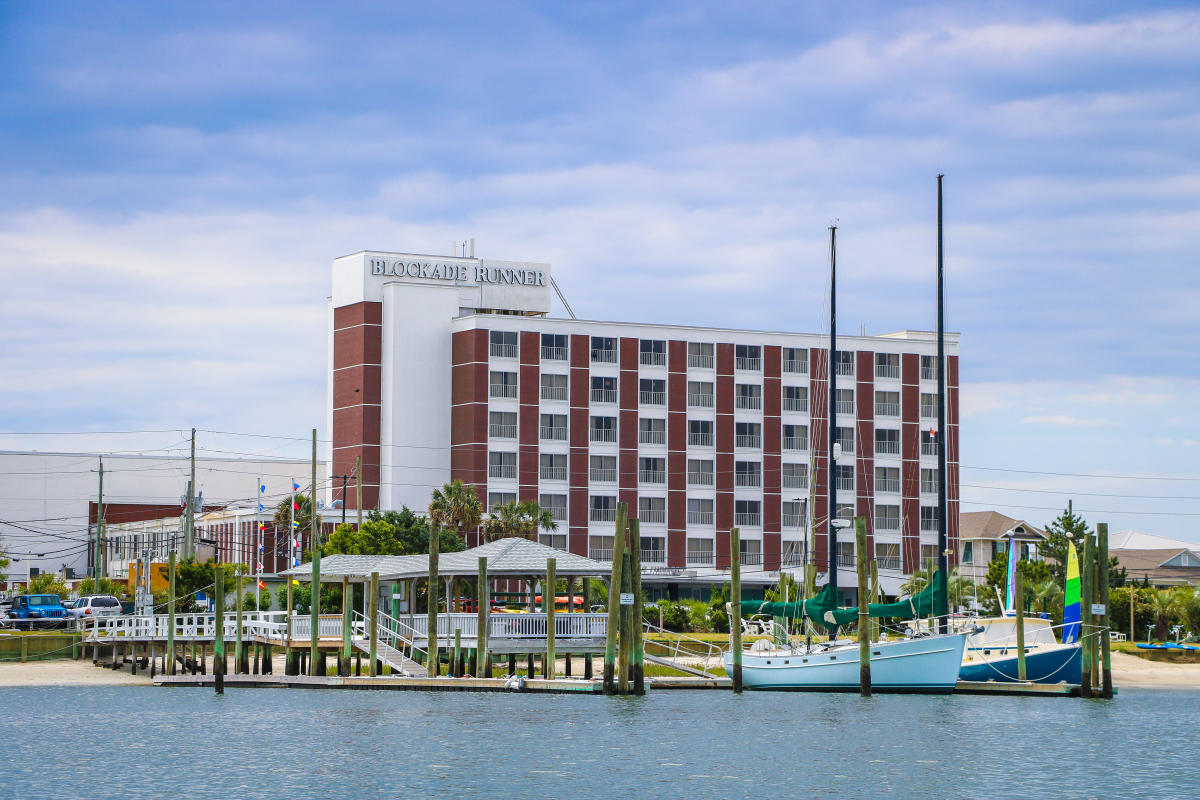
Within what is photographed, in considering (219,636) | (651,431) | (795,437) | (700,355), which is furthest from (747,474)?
(219,636)

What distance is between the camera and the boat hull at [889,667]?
5956cm

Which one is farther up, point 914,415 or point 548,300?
point 548,300

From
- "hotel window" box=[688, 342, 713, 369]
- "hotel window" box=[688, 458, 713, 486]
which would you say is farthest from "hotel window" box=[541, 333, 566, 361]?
"hotel window" box=[688, 458, 713, 486]

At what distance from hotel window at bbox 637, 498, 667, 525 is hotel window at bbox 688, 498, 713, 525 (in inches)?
81.1

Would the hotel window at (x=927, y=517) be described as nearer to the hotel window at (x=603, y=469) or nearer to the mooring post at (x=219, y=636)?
the hotel window at (x=603, y=469)

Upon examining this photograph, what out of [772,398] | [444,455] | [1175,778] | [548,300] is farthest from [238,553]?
[1175,778]

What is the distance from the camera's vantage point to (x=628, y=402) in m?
117

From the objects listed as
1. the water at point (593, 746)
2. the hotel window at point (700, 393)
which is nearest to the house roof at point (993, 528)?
the hotel window at point (700, 393)

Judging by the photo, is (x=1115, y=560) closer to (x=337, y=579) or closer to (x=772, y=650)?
(x=772, y=650)

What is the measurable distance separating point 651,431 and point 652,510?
231 inches

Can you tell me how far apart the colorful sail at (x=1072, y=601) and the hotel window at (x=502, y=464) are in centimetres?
5633

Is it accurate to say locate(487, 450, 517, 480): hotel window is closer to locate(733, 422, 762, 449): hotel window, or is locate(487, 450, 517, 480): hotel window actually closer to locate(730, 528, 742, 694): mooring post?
locate(733, 422, 762, 449): hotel window

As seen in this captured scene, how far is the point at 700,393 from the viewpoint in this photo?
118625mm

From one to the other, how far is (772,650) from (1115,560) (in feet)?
133
